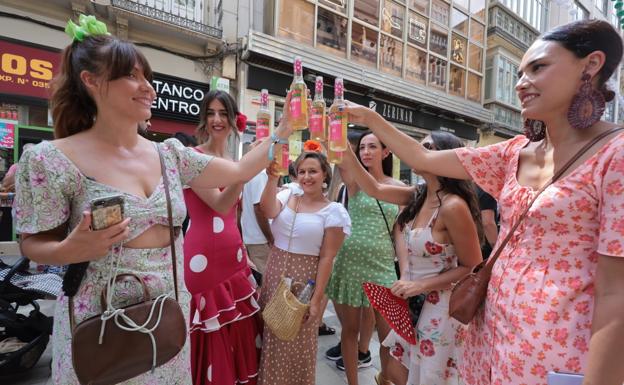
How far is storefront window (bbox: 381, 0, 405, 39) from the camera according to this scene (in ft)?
33.4

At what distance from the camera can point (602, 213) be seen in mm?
920

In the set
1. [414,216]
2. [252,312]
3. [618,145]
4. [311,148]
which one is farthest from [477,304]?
[311,148]

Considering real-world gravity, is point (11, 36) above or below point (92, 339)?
above

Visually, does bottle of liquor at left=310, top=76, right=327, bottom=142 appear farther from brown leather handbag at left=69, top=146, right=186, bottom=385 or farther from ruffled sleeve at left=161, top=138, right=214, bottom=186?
brown leather handbag at left=69, top=146, right=186, bottom=385

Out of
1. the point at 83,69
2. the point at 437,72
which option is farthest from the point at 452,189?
the point at 437,72

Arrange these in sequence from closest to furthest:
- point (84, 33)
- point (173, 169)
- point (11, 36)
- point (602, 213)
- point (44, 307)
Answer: point (602, 213), point (84, 33), point (173, 169), point (44, 307), point (11, 36)

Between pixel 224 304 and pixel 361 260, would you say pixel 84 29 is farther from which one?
pixel 361 260

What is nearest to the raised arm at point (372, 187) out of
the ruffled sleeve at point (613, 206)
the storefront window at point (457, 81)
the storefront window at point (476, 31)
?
the ruffled sleeve at point (613, 206)

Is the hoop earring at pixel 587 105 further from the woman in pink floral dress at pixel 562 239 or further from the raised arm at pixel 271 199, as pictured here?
the raised arm at pixel 271 199

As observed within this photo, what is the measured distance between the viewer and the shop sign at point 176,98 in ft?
22.5

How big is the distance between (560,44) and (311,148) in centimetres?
148

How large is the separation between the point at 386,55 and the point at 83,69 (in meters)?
10.5

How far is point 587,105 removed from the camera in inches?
41.8

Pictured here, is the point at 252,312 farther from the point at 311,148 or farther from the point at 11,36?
the point at 11,36
